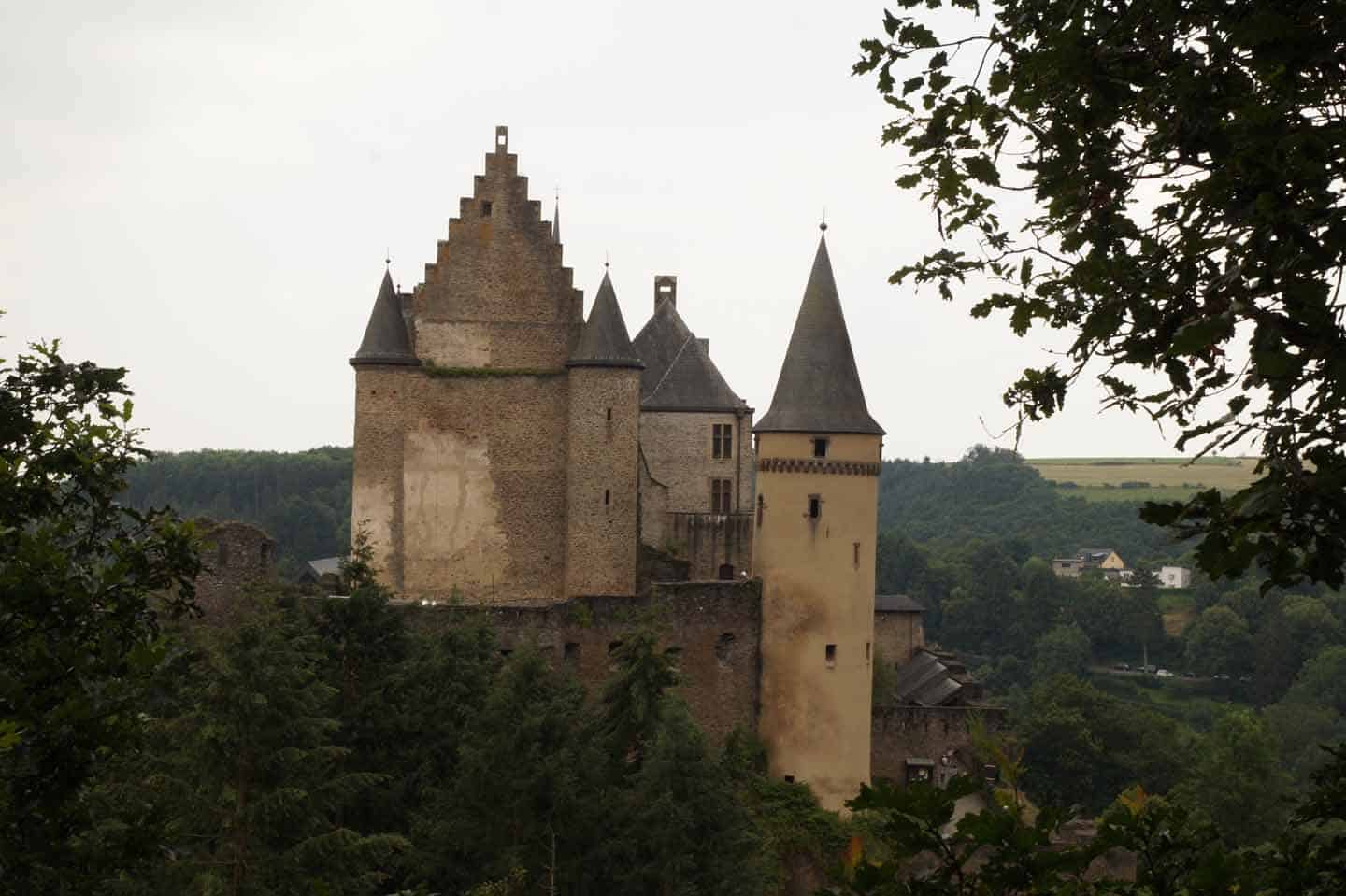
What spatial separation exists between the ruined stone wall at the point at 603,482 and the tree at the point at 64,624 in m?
22.8

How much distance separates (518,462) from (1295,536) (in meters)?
31.4

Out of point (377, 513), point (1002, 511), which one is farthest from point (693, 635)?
point (1002, 511)

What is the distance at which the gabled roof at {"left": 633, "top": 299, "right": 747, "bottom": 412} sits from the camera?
45188 millimetres

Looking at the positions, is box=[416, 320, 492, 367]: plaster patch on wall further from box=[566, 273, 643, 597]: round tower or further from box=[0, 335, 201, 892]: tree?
box=[0, 335, 201, 892]: tree

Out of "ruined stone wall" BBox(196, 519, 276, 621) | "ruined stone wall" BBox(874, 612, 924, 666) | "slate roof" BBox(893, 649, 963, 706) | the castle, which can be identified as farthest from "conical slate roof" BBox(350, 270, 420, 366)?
"ruined stone wall" BBox(874, 612, 924, 666)

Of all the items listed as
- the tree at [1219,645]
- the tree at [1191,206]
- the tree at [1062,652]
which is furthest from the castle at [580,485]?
the tree at [1219,645]

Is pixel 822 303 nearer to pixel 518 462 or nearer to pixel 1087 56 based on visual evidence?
pixel 518 462

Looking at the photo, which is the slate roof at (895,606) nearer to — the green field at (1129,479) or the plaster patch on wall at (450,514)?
the plaster patch on wall at (450,514)

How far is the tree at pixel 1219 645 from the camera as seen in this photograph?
10000 centimetres

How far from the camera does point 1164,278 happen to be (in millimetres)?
8148

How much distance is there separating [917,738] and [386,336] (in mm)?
15755

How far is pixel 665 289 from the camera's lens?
48969mm

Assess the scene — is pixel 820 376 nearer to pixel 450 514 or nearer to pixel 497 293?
pixel 497 293

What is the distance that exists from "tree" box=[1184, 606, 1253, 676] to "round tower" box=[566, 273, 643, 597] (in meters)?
72.4
